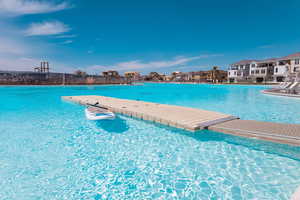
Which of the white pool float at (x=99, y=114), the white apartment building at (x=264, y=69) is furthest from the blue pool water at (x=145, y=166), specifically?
the white apartment building at (x=264, y=69)

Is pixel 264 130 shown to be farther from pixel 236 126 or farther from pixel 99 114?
pixel 99 114

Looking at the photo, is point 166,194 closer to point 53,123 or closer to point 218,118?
point 218,118

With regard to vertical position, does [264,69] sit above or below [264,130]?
above

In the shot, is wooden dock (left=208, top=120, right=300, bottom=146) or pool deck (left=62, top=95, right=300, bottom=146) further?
pool deck (left=62, top=95, right=300, bottom=146)

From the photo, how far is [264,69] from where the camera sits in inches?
1925

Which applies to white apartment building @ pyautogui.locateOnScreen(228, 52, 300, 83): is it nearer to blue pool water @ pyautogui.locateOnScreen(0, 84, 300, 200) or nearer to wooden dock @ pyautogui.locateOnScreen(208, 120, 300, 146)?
wooden dock @ pyautogui.locateOnScreen(208, 120, 300, 146)

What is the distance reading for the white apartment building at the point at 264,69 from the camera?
39.6 metres

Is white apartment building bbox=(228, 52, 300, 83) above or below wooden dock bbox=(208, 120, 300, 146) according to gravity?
above

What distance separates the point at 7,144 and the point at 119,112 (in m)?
6.12

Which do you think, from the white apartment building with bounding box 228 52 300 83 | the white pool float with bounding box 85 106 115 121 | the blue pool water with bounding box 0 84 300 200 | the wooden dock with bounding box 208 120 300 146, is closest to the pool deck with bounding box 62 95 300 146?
the wooden dock with bounding box 208 120 300 146

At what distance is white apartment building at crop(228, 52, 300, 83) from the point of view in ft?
130

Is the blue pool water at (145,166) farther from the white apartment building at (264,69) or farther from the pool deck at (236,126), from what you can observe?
the white apartment building at (264,69)

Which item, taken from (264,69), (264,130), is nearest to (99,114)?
(264,130)

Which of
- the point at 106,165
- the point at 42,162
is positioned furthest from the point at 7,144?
the point at 106,165
